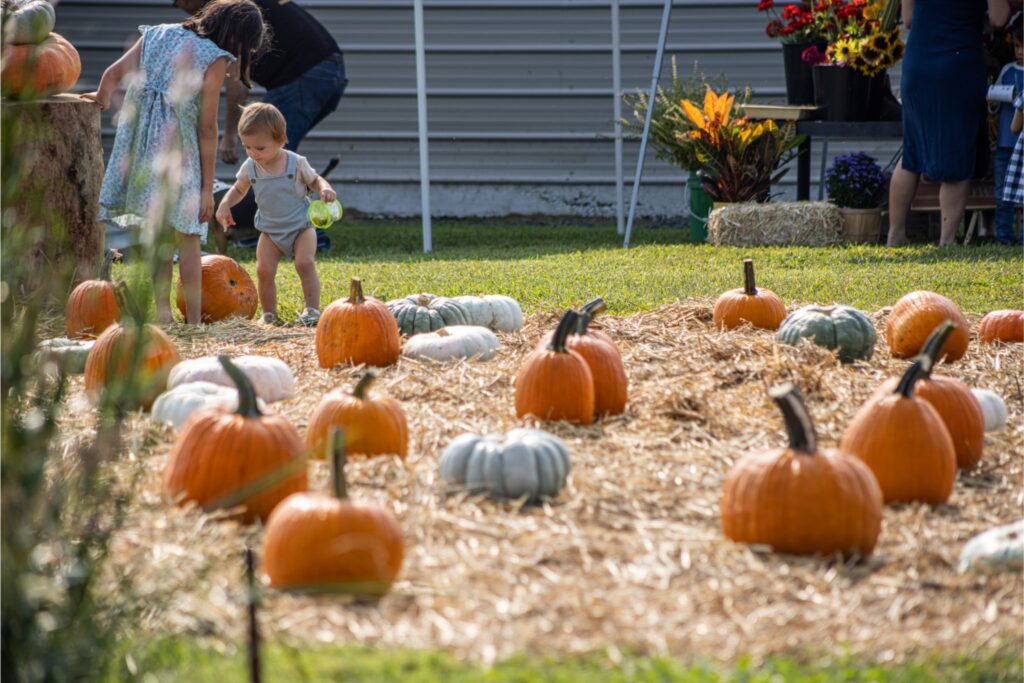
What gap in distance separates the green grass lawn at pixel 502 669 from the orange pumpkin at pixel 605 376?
6.19 feet

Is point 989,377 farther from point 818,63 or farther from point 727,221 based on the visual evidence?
point 818,63

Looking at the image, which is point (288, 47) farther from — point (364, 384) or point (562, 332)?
point (364, 384)

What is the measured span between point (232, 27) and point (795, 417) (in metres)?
4.43

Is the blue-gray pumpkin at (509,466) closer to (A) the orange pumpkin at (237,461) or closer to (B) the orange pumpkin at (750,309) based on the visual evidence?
(A) the orange pumpkin at (237,461)

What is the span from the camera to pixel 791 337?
4875 millimetres

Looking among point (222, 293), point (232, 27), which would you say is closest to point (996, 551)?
point (222, 293)

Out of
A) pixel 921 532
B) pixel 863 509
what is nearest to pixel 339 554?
pixel 863 509

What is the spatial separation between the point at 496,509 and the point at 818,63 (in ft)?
27.1

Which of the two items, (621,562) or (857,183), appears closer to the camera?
(621,562)

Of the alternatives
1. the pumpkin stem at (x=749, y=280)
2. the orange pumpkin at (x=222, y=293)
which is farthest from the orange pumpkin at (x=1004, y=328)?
the orange pumpkin at (x=222, y=293)

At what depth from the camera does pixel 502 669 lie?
2225 mm

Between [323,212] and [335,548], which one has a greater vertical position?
[323,212]

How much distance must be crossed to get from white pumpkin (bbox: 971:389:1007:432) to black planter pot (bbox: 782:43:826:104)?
7114 millimetres

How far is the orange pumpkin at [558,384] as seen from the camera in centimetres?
390
